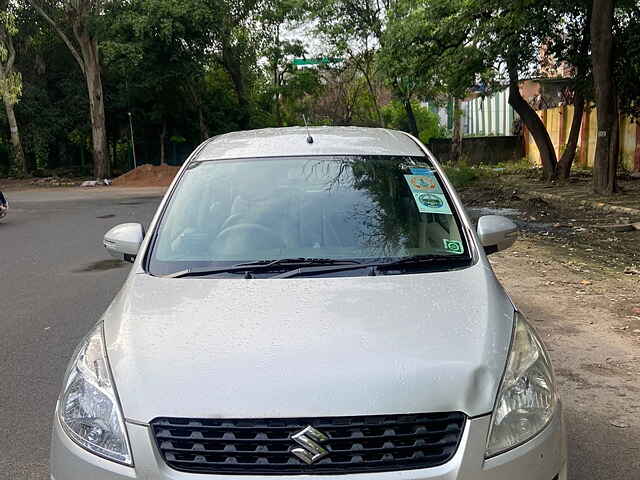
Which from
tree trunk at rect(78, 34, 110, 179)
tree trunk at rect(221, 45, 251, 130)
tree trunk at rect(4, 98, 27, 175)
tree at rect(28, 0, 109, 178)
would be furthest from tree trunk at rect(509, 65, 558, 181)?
tree trunk at rect(4, 98, 27, 175)

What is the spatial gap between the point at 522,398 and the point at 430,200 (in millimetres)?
1487

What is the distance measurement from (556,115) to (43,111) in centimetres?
2470

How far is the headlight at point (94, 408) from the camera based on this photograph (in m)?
2.20

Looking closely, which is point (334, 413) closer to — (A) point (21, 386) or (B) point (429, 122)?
(A) point (21, 386)

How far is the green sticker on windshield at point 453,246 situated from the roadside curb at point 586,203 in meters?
11.0

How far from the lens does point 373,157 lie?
151 inches

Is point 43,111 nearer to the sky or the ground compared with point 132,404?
nearer to the sky

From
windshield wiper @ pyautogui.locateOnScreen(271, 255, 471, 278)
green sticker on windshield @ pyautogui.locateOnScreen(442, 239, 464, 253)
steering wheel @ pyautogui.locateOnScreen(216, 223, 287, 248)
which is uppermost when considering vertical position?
steering wheel @ pyautogui.locateOnScreen(216, 223, 287, 248)

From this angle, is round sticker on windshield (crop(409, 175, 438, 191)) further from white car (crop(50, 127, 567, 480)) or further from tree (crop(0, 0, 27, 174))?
tree (crop(0, 0, 27, 174))

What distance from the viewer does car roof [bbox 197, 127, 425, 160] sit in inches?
152

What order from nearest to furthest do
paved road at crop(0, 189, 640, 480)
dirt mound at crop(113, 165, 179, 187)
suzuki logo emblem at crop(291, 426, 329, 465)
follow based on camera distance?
suzuki logo emblem at crop(291, 426, 329, 465)
paved road at crop(0, 189, 640, 480)
dirt mound at crop(113, 165, 179, 187)

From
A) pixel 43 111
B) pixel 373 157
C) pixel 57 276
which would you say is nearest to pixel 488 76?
pixel 57 276

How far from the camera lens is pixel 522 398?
2.31 meters

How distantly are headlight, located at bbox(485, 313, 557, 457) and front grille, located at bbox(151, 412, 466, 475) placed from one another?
0.17 meters
